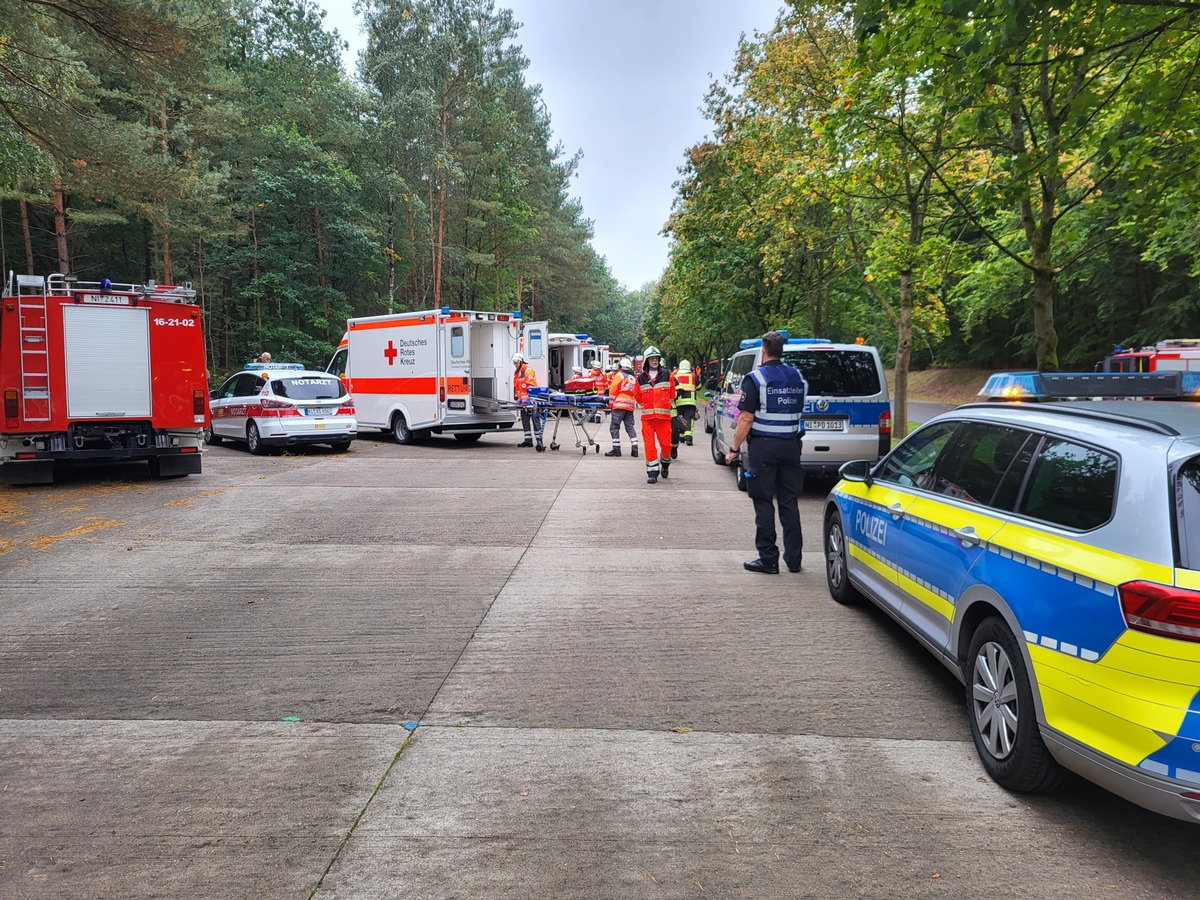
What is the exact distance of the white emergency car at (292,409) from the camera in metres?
17.0

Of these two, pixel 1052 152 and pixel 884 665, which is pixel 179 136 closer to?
pixel 1052 152

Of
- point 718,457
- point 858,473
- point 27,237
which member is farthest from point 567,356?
point 858,473

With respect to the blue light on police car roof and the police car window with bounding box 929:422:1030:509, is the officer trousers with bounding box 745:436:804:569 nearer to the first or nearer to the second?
the blue light on police car roof

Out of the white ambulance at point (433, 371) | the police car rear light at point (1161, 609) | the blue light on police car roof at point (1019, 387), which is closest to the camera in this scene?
the police car rear light at point (1161, 609)

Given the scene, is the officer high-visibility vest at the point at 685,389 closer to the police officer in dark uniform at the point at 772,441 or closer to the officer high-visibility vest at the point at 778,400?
the police officer in dark uniform at the point at 772,441

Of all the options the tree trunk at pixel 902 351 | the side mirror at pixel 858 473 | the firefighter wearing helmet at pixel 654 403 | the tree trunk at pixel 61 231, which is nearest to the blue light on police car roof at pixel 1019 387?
the side mirror at pixel 858 473

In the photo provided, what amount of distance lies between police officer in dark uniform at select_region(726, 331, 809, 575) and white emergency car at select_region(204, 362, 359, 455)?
11875mm

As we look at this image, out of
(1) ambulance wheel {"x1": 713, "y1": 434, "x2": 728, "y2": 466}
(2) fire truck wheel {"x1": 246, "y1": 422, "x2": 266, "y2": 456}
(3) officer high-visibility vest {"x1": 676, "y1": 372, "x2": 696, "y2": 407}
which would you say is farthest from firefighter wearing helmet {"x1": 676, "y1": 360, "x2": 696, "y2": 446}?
(2) fire truck wheel {"x1": 246, "y1": 422, "x2": 266, "y2": 456}

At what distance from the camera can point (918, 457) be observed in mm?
5301

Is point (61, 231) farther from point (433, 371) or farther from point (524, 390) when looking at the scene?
point (524, 390)

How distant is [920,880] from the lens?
2928 mm

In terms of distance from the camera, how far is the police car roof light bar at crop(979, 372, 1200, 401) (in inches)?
187

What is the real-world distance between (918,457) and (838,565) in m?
1.46

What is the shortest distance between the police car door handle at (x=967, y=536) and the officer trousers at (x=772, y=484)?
3.10m
